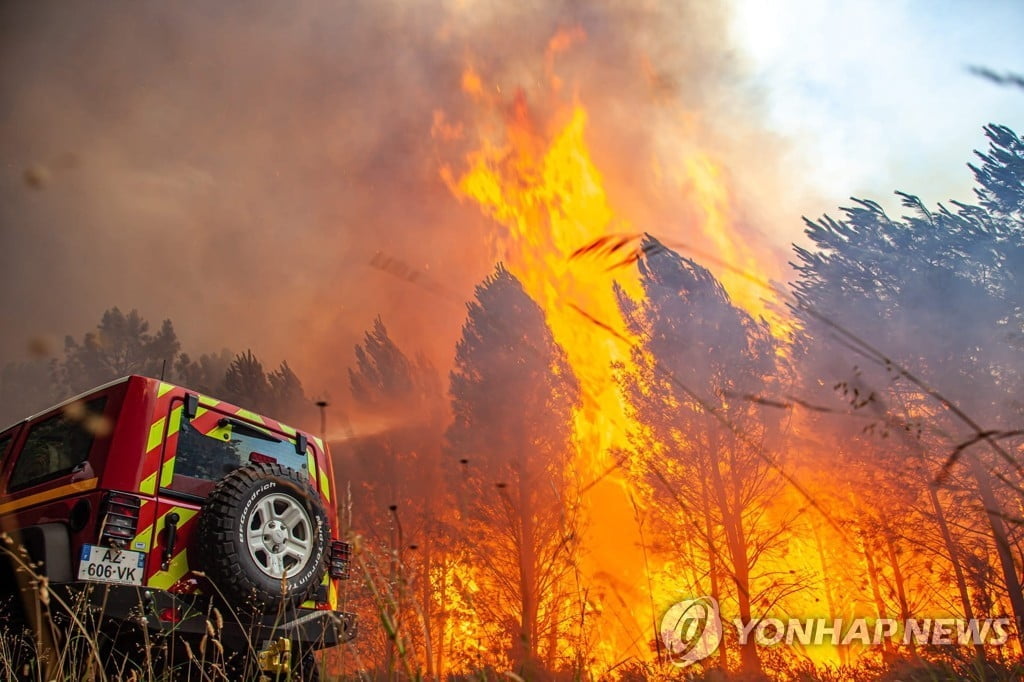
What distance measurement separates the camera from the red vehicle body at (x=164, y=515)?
356 centimetres

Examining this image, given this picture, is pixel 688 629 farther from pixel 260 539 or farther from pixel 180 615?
pixel 180 615

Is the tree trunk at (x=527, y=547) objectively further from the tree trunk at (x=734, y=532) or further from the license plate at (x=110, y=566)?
the license plate at (x=110, y=566)

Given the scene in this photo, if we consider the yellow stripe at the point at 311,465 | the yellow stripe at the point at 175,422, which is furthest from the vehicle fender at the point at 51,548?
the yellow stripe at the point at 311,465

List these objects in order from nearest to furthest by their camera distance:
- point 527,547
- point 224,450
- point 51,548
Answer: point 51,548, point 224,450, point 527,547

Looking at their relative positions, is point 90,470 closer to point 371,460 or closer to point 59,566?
point 59,566

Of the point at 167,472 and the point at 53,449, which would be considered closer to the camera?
the point at 167,472

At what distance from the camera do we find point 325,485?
5.20m

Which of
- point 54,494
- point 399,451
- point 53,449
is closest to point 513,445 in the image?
point 399,451

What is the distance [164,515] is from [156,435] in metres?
0.50

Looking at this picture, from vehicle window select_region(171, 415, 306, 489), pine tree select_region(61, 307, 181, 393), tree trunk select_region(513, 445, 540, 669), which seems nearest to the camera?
vehicle window select_region(171, 415, 306, 489)

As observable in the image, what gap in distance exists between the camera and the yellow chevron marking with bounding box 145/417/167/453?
156 inches

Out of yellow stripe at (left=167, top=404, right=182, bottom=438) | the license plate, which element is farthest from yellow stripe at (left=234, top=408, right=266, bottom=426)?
the license plate

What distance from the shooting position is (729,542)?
15227mm

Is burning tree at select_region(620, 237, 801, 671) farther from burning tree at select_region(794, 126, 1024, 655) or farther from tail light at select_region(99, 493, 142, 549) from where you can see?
tail light at select_region(99, 493, 142, 549)
